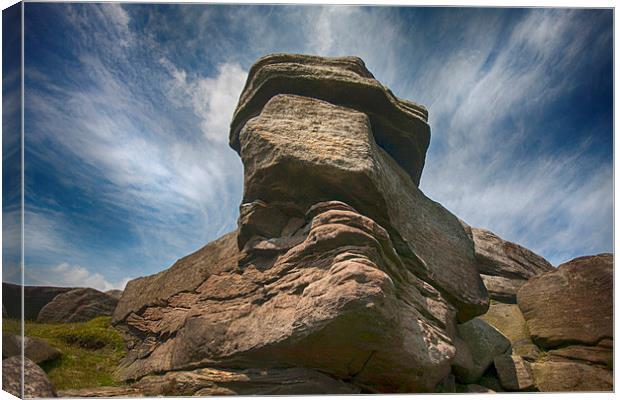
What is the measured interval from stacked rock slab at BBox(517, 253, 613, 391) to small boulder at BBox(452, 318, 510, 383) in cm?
138

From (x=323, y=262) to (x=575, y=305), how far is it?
10712 mm

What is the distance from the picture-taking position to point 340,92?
19.1 metres

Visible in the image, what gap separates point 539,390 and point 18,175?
1751 centimetres

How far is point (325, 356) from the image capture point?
1348cm

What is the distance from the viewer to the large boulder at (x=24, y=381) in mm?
12820

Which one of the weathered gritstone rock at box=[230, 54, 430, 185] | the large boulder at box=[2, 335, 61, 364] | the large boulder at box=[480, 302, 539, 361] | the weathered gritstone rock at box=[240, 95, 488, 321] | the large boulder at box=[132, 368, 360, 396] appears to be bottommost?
the large boulder at box=[132, 368, 360, 396]

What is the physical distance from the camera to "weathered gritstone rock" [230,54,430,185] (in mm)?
18875

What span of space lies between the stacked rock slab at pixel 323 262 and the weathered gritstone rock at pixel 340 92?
5cm

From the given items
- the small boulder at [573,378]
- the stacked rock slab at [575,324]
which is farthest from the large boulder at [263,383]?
the stacked rock slab at [575,324]

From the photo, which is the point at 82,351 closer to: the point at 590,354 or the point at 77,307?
the point at 77,307

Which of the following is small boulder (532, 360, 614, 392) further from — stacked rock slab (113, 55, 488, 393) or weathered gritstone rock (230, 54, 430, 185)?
weathered gritstone rock (230, 54, 430, 185)

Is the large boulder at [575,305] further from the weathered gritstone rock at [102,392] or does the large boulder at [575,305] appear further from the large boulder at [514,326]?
the weathered gritstone rock at [102,392]

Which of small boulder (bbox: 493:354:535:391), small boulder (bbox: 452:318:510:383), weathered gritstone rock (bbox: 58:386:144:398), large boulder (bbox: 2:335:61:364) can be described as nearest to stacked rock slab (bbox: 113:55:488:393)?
small boulder (bbox: 452:318:510:383)

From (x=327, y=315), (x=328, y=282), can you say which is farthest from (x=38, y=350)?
(x=327, y=315)
